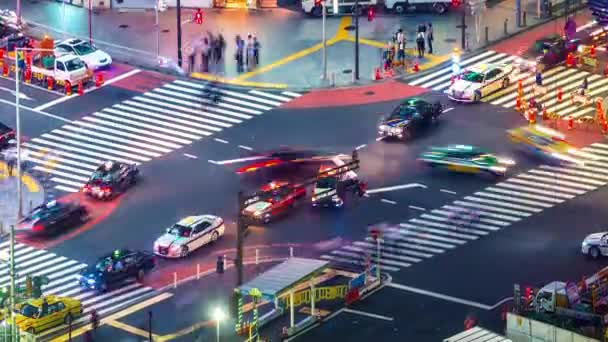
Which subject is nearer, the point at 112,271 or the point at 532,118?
the point at 112,271

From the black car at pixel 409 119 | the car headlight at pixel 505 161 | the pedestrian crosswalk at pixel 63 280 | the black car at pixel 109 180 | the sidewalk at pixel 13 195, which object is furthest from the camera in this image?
the black car at pixel 409 119

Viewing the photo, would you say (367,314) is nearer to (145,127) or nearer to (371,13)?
(145,127)

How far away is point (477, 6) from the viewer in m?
132

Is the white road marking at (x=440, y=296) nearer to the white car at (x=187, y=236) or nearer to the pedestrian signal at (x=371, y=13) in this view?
the white car at (x=187, y=236)

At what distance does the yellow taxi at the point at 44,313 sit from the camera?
92375 millimetres

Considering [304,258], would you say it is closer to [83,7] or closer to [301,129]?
[301,129]

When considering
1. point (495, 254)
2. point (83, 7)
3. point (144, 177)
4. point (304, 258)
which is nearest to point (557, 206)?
point (495, 254)

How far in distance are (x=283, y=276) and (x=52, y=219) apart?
54.1 feet

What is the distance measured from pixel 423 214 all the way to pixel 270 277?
14.7 meters

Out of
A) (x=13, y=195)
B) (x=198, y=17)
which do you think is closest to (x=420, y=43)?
(x=198, y=17)

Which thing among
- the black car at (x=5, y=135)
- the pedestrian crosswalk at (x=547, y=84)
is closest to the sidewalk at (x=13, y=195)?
the black car at (x=5, y=135)

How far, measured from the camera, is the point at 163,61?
410 feet

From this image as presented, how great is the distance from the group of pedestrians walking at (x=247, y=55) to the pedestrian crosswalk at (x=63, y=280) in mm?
25534

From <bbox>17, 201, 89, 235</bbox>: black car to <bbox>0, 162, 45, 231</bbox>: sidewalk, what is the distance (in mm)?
1349
